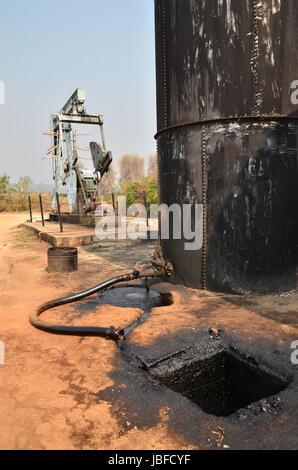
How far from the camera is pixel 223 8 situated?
4699 millimetres

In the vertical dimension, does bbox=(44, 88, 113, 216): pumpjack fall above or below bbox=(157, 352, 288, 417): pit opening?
above

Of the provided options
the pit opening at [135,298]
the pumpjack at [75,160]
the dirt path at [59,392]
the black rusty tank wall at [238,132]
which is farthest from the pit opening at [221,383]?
the pumpjack at [75,160]

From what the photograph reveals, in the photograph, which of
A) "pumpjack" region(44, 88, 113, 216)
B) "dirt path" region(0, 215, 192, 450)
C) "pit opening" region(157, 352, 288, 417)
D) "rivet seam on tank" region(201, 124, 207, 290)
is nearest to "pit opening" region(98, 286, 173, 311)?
"dirt path" region(0, 215, 192, 450)

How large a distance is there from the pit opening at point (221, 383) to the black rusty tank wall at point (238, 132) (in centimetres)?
198

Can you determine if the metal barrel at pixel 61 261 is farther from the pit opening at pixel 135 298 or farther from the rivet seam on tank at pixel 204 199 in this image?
the rivet seam on tank at pixel 204 199

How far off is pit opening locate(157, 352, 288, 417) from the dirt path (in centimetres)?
72

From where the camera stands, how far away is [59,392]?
262cm

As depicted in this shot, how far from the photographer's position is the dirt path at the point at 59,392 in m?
2.10

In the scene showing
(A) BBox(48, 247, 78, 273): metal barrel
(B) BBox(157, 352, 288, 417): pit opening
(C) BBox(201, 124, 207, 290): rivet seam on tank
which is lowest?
(B) BBox(157, 352, 288, 417): pit opening

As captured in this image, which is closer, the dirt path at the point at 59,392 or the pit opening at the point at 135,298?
the dirt path at the point at 59,392

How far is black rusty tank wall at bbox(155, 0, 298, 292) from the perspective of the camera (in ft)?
15.4

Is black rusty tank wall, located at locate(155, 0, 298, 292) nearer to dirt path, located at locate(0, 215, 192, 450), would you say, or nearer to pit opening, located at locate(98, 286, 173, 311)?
pit opening, located at locate(98, 286, 173, 311)

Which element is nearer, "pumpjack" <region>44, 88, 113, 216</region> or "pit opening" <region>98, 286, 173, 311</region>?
"pit opening" <region>98, 286, 173, 311</region>
